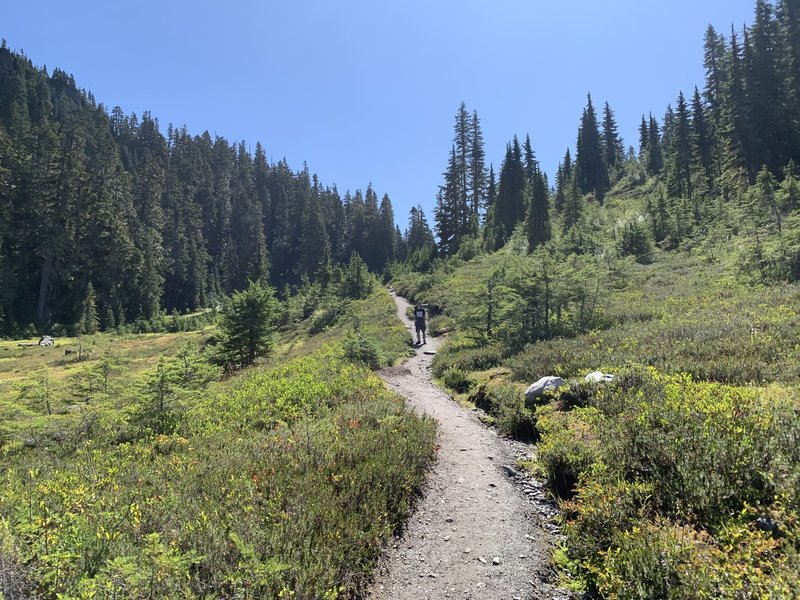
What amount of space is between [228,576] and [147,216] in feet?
312

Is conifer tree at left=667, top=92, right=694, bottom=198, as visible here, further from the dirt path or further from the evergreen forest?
the dirt path

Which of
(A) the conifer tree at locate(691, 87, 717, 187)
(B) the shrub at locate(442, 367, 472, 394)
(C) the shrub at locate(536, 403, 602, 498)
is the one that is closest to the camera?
(C) the shrub at locate(536, 403, 602, 498)

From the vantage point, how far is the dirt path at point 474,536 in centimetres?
509

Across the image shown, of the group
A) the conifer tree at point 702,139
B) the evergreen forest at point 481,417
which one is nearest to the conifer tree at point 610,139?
the conifer tree at point 702,139

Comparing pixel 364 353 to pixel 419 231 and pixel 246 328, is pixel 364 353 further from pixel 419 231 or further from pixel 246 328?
pixel 419 231

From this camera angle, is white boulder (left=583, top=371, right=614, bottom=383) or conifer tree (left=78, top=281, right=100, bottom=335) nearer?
white boulder (left=583, top=371, right=614, bottom=383)

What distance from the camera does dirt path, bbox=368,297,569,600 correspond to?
5.09 meters

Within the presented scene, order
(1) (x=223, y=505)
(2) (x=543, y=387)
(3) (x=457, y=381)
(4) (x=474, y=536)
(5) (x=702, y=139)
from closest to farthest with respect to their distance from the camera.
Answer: (1) (x=223, y=505) → (4) (x=474, y=536) → (2) (x=543, y=387) → (3) (x=457, y=381) → (5) (x=702, y=139)

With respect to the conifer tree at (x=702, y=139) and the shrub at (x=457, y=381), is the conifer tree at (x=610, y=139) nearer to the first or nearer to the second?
Result: the conifer tree at (x=702, y=139)

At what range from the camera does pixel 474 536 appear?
242 inches

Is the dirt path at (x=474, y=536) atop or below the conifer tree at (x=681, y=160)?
below

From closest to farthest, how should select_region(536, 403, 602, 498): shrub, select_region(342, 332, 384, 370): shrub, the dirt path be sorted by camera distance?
1. the dirt path
2. select_region(536, 403, 602, 498): shrub
3. select_region(342, 332, 384, 370): shrub

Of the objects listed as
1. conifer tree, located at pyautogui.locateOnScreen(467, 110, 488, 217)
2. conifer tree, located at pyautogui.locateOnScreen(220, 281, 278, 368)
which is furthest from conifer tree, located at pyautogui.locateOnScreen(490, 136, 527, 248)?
conifer tree, located at pyautogui.locateOnScreen(220, 281, 278, 368)

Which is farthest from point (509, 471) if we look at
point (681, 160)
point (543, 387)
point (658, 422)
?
point (681, 160)
